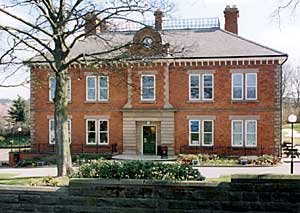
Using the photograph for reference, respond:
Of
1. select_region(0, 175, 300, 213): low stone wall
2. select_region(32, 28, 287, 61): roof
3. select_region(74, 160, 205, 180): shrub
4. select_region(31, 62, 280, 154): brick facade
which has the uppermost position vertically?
select_region(32, 28, 287, 61): roof

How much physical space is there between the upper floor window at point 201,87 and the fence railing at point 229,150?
3597mm

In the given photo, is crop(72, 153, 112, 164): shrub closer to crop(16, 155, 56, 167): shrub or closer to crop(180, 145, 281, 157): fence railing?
crop(16, 155, 56, 167): shrub

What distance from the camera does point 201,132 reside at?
101 ft

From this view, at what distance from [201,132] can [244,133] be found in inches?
119

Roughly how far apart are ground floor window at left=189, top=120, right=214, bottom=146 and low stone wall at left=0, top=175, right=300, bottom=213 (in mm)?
21042

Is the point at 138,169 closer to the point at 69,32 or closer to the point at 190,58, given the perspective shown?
the point at 69,32

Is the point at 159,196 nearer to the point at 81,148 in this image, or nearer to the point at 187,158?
the point at 187,158

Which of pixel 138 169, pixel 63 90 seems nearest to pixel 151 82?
pixel 63 90

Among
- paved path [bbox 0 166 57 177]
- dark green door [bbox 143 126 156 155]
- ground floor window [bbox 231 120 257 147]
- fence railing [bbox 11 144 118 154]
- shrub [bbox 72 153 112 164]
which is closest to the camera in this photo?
paved path [bbox 0 166 57 177]

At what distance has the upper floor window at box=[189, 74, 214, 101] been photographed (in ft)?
101

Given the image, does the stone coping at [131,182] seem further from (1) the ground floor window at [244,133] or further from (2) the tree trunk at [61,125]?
(1) the ground floor window at [244,133]

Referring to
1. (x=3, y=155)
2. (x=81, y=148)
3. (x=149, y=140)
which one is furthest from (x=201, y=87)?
(x=3, y=155)

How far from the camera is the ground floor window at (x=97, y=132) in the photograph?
32.3m

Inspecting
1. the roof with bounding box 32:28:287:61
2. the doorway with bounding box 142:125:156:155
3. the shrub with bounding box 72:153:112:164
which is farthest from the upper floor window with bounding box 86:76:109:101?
the shrub with bounding box 72:153:112:164
